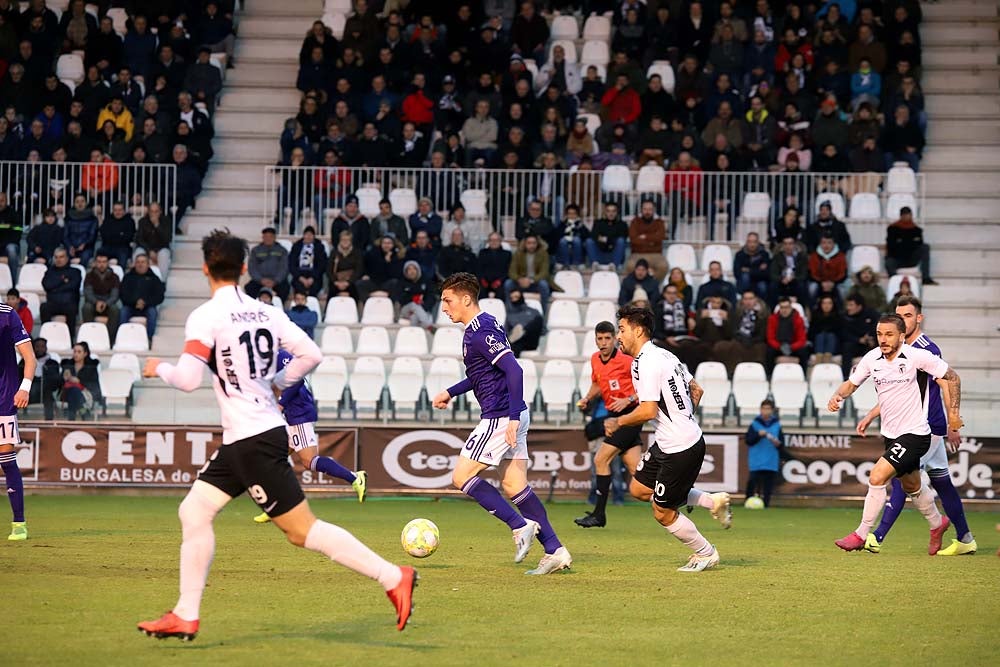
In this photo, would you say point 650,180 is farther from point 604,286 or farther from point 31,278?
point 31,278

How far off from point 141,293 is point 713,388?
8.90 m

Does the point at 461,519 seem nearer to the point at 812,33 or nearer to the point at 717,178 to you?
the point at 717,178

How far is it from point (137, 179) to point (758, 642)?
18426mm

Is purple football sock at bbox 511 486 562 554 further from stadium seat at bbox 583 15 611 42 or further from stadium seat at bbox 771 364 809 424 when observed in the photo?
stadium seat at bbox 583 15 611 42

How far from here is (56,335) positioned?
21.3 meters

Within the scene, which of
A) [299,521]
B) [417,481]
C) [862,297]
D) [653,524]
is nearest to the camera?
[299,521]

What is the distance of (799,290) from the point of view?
21812 millimetres

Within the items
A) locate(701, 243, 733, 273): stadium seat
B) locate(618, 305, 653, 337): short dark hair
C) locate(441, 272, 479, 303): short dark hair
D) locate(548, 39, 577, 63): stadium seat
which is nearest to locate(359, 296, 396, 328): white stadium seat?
locate(701, 243, 733, 273): stadium seat

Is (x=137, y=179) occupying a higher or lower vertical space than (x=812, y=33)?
lower

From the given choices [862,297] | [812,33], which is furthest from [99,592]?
[812,33]

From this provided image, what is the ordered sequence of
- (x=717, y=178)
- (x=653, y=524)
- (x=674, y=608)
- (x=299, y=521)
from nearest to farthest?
(x=299, y=521)
(x=674, y=608)
(x=653, y=524)
(x=717, y=178)

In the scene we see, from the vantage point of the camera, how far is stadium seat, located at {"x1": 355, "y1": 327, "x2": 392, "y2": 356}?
21.3 m

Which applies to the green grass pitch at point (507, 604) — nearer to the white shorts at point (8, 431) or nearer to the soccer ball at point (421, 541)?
the soccer ball at point (421, 541)

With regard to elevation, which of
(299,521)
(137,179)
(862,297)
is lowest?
(299,521)
